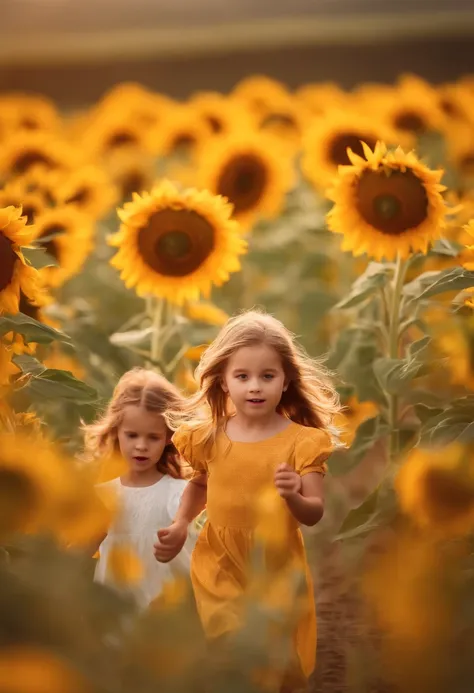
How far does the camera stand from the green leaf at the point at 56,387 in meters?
1.53

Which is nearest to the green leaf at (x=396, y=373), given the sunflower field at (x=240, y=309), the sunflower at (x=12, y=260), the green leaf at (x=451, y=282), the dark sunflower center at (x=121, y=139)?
the sunflower field at (x=240, y=309)

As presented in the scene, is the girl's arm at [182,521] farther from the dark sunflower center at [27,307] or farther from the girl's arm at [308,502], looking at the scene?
the dark sunflower center at [27,307]

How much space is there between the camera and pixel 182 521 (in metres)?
1.45

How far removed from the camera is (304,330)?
103 inches

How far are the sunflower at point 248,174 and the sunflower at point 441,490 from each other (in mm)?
1470

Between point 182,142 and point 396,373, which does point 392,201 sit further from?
point 182,142

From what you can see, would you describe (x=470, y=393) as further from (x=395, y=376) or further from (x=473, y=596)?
(x=473, y=596)

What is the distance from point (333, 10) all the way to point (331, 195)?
3.62 meters

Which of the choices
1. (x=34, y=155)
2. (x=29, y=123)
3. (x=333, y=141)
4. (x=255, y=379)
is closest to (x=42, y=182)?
(x=34, y=155)

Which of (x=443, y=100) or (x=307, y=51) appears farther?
(x=307, y=51)

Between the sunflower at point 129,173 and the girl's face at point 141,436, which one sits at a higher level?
the sunflower at point 129,173

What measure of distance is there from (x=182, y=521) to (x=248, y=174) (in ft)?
5.28

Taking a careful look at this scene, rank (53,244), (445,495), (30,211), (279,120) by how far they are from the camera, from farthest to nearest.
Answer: (279,120) < (53,244) < (30,211) < (445,495)

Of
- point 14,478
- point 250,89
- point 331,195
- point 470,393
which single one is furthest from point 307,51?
point 14,478
